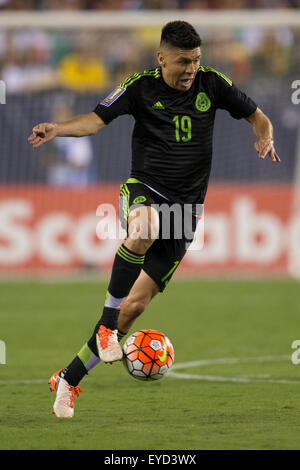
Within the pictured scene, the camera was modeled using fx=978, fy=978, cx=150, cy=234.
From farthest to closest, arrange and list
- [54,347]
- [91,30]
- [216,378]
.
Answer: [91,30]
[54,347]
[216,378]

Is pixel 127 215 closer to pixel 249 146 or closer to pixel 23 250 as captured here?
pixel 23 250

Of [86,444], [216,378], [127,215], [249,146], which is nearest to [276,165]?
[249,146]

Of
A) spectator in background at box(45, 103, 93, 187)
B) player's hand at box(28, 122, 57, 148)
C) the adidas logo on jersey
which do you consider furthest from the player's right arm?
spectator in background at box(45, 103, 93, 187)

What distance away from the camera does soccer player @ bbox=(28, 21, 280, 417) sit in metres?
6.75

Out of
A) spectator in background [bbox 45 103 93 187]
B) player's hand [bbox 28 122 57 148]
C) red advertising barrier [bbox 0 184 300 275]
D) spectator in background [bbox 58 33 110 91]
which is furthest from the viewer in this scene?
spectator in background [bbox 58 33 110 91]

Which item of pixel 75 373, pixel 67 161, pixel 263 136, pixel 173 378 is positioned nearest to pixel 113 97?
pixel 263 136

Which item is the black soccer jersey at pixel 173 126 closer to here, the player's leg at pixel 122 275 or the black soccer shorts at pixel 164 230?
the black soccer shorts at pixel 164 230

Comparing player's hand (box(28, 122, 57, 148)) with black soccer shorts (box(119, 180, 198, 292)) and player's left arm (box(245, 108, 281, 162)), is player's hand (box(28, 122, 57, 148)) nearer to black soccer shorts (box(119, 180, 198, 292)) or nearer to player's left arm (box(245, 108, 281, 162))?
black soccer shorts (box(119, 180, 198, 292))

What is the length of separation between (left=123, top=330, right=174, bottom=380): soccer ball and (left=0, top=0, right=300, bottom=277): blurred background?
30.9 ft

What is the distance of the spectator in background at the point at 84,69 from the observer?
57.0 feet

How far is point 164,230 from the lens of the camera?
724 centimetres

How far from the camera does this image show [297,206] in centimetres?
1703

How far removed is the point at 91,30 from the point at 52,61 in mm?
1291

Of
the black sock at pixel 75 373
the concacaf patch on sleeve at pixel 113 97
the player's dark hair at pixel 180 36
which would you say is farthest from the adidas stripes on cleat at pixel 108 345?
the player's dark hair at pixel 180 36
